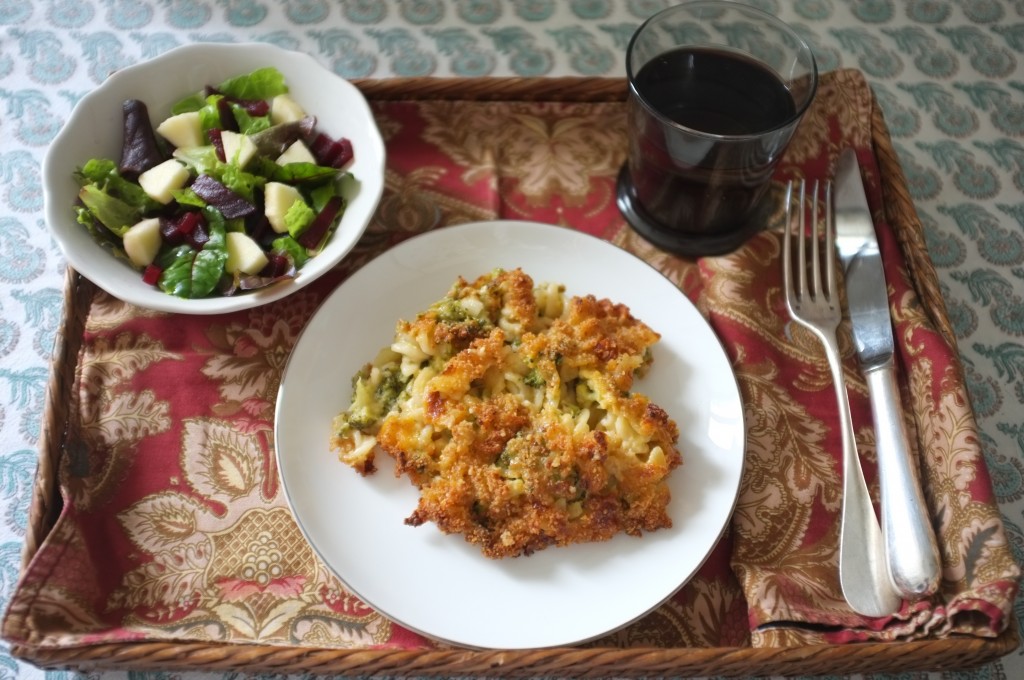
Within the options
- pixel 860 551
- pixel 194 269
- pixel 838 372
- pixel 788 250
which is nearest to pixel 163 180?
pixel 194 269

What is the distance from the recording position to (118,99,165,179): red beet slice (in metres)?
1.92

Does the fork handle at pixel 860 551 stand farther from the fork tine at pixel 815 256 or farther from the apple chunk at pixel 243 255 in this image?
the apple chunk at pixel 243 255

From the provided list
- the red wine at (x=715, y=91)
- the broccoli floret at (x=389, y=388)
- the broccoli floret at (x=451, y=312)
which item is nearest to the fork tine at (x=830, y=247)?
the red wine at (x=715, y=91)

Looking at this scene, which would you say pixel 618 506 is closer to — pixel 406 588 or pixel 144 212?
pixel 406 588

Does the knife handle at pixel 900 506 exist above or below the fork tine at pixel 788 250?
below

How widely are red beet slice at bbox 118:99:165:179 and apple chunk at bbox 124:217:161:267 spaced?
17cm

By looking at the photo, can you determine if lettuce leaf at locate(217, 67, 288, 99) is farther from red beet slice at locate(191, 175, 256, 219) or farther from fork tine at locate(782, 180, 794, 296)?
fork tine at locate(782, 180, 794, 296)

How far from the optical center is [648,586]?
5.08ft

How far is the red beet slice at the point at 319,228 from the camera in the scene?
6.07 ft

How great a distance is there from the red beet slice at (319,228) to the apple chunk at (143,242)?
13.0 inches

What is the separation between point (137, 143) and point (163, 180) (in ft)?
0.49

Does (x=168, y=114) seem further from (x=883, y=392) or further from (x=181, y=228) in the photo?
(x=883, y=392)

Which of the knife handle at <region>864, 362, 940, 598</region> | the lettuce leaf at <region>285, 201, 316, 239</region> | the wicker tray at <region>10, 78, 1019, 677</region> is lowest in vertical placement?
the wicker tray at <region>10, 78, 1019, 677</region>

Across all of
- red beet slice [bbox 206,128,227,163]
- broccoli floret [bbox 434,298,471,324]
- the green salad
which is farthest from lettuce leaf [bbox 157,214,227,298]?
broccoli floret [bbox 434,298,471,324]
